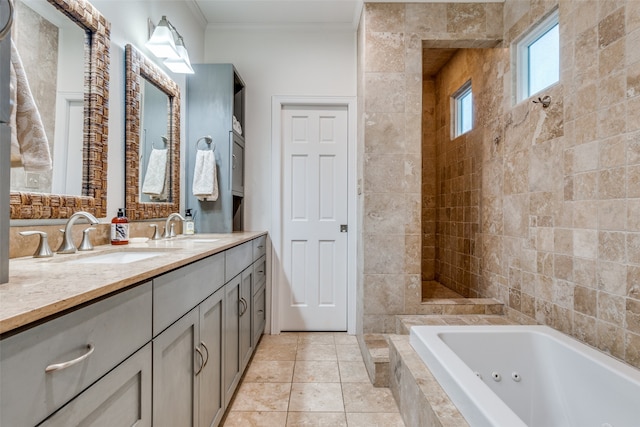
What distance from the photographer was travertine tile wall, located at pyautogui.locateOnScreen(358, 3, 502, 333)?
2395 mm

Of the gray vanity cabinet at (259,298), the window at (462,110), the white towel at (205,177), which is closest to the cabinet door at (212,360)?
the gray vanity cabinet at (259,298)

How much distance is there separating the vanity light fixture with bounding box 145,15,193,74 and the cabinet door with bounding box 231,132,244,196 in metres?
0.63

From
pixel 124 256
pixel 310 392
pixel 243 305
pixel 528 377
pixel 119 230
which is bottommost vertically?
pixel 310 392

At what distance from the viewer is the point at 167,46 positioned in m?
1.99

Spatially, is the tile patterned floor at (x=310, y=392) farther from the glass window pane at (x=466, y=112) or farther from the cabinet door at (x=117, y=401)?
the glass window pane at (x=466, y=112)

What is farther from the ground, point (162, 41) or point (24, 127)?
point (162, 41)

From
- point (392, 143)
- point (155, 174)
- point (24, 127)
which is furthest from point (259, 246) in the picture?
point (24, 127)

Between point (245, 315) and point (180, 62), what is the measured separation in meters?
1.72

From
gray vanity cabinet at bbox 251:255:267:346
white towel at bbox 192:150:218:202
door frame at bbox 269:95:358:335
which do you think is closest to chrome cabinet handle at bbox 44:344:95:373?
gray vanity cabinet at bbox 251:255:267:346

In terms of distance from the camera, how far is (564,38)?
1.74m

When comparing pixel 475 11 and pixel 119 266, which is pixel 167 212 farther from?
pixel 475 11

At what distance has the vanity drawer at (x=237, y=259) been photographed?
5.44 ft

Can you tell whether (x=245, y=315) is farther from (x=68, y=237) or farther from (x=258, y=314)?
(x=68, y=237)

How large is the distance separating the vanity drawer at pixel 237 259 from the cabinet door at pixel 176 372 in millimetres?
439
